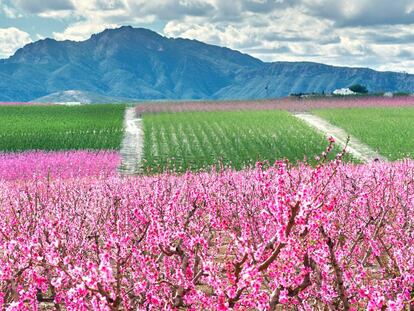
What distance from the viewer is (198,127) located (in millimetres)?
58750

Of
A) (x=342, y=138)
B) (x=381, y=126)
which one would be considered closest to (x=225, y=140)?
(x=342, y=138)

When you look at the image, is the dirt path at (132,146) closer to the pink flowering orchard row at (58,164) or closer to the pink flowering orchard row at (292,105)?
the pink flowering orchard row at (58,164)

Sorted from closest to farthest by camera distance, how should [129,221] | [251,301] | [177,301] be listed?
1. [251,301]
2. [177,301]
3. [129,221]

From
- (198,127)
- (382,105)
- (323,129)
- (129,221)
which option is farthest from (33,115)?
(129,221)

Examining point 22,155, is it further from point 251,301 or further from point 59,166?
point 251,301

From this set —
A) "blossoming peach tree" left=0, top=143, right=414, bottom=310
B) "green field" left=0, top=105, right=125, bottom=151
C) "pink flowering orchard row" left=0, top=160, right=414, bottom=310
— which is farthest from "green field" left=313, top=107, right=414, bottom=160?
"blossoming peach tree" left=0, top=143, right=414, bottom=310

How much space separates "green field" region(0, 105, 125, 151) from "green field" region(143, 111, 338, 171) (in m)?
A: 3.62

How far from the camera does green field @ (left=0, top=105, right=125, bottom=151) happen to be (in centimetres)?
4938

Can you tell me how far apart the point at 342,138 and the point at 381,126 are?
515 centimetres

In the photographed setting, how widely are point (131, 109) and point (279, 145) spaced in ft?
135

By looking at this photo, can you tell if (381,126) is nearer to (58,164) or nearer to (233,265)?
(58,164)

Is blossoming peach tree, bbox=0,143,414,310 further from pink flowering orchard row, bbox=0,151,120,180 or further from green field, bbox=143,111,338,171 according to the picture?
green field, bbox=143,111,338,171

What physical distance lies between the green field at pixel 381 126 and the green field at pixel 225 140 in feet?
12.3

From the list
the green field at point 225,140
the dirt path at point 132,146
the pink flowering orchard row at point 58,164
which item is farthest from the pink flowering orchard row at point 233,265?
the dirt path at point 132,146
